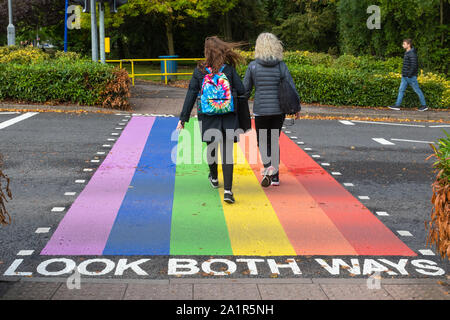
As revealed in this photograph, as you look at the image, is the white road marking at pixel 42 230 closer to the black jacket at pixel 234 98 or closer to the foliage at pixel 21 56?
the black jacket at pixel 234 98

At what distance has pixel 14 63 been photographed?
17.2 m

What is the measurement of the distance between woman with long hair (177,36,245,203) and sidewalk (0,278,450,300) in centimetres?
281

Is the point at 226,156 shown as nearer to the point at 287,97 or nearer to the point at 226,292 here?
the point at 287,97

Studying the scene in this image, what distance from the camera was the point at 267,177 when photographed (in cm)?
870

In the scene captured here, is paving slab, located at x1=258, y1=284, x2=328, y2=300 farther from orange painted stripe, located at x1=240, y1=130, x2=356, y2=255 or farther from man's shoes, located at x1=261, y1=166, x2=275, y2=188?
man's shoes, located at x1=261, y1=166, x2=275, y2=188

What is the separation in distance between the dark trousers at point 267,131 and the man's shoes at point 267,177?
0.11 meters

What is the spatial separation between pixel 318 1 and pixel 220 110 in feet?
98.3

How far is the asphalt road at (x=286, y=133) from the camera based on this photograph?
571 cm

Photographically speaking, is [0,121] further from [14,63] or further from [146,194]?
[146,194]

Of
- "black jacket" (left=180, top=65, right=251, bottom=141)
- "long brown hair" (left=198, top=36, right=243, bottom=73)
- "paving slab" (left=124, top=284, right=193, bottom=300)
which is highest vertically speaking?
"long brown hair" (left=198, top=36, right=243, bottom=73)

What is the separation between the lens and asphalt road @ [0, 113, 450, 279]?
571 centimetres

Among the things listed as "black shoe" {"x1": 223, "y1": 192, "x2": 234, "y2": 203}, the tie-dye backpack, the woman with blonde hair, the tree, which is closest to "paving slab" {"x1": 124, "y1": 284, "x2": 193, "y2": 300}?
"black shoe" {"x1": 223, "y1": 192, "x2": 234, "y2": 203}
